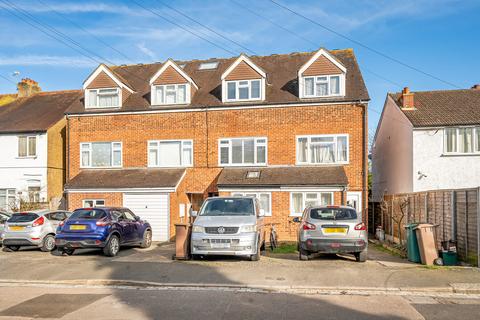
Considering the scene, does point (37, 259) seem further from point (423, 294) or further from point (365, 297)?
point (423, 294)

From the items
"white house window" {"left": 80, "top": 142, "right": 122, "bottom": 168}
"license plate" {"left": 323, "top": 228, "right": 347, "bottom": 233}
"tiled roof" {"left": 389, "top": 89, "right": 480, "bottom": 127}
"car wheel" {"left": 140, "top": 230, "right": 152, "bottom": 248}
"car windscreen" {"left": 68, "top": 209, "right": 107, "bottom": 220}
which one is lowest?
"car wheel" {"left": 140, "top": 230, "right": 152, "bottom": 248}

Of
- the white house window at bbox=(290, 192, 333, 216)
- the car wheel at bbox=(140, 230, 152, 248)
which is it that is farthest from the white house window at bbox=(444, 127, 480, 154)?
the car wheel at bbox=(140, 230, 152, 248)

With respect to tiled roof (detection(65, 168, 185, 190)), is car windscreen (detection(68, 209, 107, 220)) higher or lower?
lower

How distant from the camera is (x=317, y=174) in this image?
1989 cm

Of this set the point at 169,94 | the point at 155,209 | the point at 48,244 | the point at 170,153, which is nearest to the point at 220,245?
the point at 48,244

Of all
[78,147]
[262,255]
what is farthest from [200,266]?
[78,147]

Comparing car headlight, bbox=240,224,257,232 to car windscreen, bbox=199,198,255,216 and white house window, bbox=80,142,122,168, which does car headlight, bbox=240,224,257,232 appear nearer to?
car windscreen, bbox=199,198,255,216

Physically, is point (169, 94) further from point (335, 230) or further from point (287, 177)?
point (335, 230)

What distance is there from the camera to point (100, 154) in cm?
2334

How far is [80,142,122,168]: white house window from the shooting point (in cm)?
2309

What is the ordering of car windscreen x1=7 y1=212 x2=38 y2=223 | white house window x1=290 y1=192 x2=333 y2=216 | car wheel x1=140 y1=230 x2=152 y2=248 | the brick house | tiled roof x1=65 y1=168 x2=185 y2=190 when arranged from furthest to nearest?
tiled roof x1=65 y1=168 x2=185 y2=190 → the brick house → white house window x1=290 y1=192 x2=333 y2=216 → car wheel x1=140 y1=230 x2=152 y2=248 → car windscreen x1=7 y1=212 x2=38 y2=223

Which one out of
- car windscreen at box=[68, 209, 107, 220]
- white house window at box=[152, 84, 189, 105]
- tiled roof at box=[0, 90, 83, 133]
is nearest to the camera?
car windscreen at box=[68, 209, 107, 220]

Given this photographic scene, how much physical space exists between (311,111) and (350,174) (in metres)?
3.36

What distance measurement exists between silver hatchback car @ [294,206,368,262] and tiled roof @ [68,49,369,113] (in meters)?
9.16
